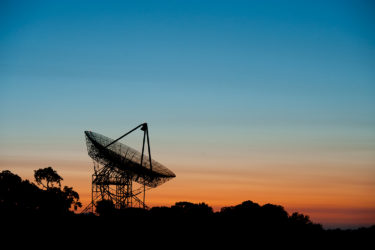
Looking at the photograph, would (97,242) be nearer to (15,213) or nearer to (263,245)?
(263,245)

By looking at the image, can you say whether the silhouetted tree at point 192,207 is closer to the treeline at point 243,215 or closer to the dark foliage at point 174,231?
the treeline at point 243,215

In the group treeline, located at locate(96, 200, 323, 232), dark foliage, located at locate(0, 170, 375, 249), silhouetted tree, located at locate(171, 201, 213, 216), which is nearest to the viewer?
dark foliage, located at locate(0, 170, 375, 249)

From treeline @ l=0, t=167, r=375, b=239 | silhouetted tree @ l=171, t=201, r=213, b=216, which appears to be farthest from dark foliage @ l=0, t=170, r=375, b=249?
silhouetted tree @ l=171, t=201, r=213, b=216

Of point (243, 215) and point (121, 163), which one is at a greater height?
point (121, 163)

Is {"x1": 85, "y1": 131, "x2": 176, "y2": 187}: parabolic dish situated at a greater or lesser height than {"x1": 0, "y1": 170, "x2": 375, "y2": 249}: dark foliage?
greater

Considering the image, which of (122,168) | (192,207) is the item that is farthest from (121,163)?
(192,207)

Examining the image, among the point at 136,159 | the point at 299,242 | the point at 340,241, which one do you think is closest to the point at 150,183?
the point at 136,159

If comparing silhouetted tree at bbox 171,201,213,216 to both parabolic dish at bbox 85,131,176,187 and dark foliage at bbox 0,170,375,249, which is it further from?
parabolic dish at bbox 85,131,176,187

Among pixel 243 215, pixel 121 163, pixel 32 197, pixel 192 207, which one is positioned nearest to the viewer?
pixel 121 163

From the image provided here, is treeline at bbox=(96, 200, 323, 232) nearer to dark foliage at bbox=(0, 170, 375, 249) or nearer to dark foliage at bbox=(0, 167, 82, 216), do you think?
dark foliage at bbox=(0, 170, 375, 249)

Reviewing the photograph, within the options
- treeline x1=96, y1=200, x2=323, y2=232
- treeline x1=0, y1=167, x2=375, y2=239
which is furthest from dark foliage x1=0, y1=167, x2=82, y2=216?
treeline x1=96, y1=200, x2=323, y2=232

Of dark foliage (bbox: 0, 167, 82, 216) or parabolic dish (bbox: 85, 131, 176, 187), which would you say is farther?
dark foliage (bbox: 0, 167, 82, 216)

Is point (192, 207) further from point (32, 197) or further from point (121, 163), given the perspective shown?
point (121, 163)

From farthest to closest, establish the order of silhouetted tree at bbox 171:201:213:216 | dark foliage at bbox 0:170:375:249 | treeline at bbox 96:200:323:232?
silhouetted tree at bbox 171:201:213:216, treeline at bbox 96:200:323:232, dark foliage at bbox 0:170:375:249
